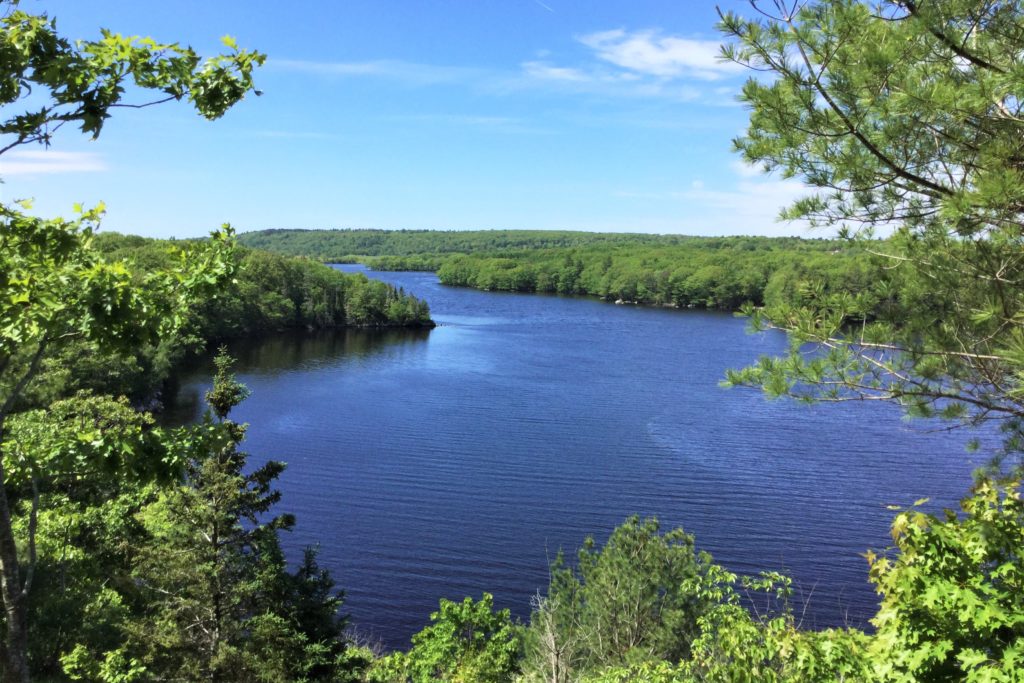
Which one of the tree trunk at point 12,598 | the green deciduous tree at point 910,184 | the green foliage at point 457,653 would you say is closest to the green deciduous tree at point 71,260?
the tree trunk at point 12,598

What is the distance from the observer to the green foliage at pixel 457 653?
39.2 feet

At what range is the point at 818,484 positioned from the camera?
25.8 m

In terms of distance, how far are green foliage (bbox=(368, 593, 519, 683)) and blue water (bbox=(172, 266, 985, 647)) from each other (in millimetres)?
5094

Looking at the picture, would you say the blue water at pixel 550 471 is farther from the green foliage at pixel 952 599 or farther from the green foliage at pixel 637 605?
the green foliage at pixel 952 599

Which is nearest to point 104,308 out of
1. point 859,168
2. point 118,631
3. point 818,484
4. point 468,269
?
point 859,168

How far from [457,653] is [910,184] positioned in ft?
34.7

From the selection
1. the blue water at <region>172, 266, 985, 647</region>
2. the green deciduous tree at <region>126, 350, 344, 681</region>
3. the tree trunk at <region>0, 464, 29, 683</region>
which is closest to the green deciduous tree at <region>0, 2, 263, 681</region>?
the tree trunk at <region>0, 464, 29, 683</region>

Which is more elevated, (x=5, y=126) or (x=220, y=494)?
(x=5, y=126)

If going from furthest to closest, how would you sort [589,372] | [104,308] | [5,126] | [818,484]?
[589,372] → [818,484] → [104,308] → [5,126]

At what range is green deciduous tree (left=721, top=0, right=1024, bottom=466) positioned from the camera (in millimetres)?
4406

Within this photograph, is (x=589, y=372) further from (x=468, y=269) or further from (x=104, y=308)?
(x=468, y=269)

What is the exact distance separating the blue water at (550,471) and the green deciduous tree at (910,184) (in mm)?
6148

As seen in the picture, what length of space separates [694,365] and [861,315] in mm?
45382

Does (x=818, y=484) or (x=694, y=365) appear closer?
(x=818, y=484)
